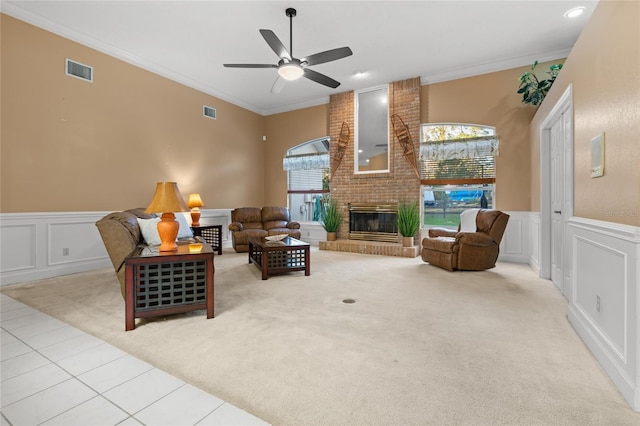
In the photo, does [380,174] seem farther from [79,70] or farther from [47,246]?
[47,246]

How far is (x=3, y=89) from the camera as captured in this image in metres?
3.69

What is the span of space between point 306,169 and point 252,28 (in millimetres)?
3640

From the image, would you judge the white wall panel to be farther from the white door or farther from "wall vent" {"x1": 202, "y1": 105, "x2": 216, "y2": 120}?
the white door

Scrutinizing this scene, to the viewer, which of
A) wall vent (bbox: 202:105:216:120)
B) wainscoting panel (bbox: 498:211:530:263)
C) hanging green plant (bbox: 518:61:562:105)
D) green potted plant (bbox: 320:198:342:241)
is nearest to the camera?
hanging green plant (bbox: 518:61:562:105)

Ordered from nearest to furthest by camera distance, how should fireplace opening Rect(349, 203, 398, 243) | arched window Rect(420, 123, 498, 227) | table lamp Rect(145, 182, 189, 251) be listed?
table lamp Rect(145, 182, 189, 251) → arched window Rect(420, 123, 498, 227) → fireplace opening Rect(349, 203, 398, 243)

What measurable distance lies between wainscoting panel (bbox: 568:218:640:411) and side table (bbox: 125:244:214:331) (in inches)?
109

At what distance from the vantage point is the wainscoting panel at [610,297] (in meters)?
1.53

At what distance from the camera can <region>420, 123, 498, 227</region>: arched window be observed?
5.44m

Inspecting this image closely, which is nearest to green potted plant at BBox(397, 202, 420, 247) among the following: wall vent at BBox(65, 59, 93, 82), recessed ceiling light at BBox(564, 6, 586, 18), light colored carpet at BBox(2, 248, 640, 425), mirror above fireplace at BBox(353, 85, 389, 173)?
mirror above fireplace at BBox(353, 85, 389, 173)

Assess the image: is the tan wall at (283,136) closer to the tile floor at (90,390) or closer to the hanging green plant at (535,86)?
the hanging green plant at (535,86)

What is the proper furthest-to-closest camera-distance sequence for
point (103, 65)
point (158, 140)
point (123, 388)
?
point (158, 140)
point (103, 65)
point (123, 388)

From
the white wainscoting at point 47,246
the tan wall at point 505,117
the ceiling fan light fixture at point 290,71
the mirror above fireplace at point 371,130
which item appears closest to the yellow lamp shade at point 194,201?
the white wainscoting at point 47,246

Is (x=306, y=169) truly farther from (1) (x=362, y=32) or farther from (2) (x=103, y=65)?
(2) (x=103, y=65)

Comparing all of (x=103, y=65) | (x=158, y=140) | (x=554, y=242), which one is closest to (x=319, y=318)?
(x=554, y=242)
